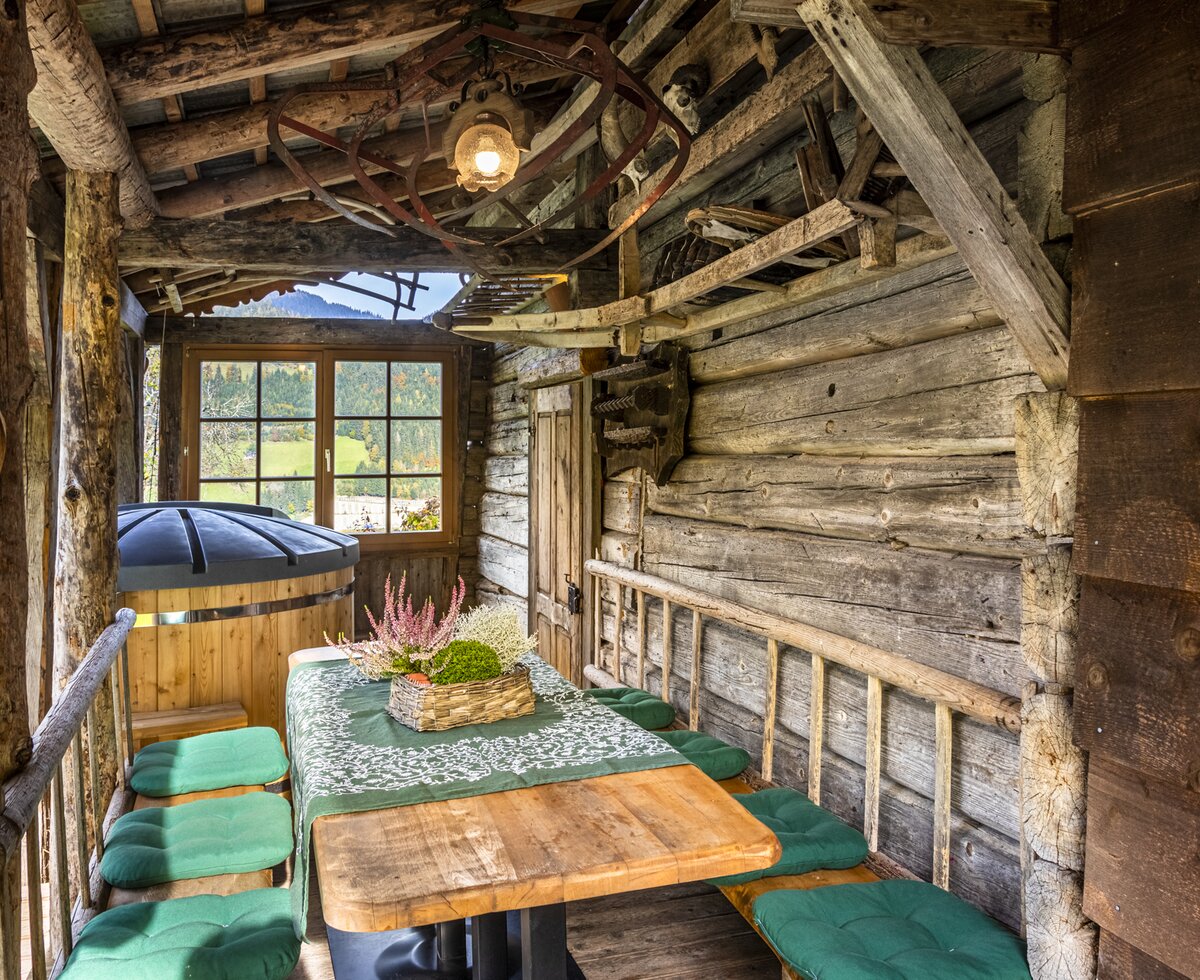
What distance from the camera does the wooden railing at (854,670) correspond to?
217 cm

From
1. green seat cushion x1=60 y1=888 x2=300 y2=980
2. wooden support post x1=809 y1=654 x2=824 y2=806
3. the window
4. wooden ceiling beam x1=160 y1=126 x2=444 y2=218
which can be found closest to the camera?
green seat cushion x1=60 y1=888 x2=300 y2=980

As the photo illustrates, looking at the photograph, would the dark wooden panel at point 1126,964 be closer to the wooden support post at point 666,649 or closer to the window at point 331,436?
the wooden support post at point 666,649

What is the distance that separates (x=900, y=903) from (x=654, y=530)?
2205mm

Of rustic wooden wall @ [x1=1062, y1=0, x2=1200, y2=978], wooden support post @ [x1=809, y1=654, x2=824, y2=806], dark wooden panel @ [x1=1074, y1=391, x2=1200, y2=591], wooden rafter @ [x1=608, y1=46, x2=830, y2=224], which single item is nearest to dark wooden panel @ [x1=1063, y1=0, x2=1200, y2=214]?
rustic wooden wall @ [x1=1062, y1=0, x2=1200, y2=978]

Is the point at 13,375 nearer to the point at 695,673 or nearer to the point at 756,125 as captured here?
the point at 756,125

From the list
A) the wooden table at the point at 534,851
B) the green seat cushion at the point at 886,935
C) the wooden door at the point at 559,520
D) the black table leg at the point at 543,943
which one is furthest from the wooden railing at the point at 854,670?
the black table leg at the point at 543,943

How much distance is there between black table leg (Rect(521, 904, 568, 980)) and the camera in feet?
6.37

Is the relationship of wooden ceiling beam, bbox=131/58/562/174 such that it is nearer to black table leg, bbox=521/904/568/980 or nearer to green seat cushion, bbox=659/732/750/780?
green seat cushion, bbox=659/732/750/780

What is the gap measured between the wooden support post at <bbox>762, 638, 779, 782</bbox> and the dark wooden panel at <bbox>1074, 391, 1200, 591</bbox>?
4.85 ft

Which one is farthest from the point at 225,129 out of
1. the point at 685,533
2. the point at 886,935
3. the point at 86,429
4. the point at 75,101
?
the point at 886,935

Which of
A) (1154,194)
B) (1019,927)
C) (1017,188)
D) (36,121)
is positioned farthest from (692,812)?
(36,121)

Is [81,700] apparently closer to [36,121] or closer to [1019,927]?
[36,121]

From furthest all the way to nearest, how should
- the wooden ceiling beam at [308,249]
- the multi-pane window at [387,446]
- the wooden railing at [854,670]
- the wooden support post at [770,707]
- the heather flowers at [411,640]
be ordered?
the multi-pane window at [387,446]
the wooden ceiling beam at [308,249]
the wooden support post at [770,707]
the heather flowers at [411,640]
the wooden railing at [854,670]

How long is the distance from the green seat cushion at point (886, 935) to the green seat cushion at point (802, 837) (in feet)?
0.46
